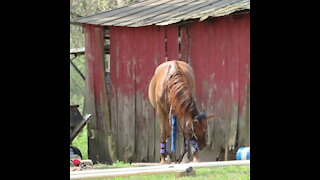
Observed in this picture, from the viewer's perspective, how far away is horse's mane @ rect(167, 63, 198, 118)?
12.2m

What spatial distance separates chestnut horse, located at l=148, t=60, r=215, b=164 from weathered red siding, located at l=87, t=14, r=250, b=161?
1.76 feet

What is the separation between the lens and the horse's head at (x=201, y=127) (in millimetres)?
11867

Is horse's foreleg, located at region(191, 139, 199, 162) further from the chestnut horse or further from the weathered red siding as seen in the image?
the weathered red siding

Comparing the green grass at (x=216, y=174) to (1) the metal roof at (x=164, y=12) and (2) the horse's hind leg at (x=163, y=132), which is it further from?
(2) the horse's hind leg at (x=163, y=132)

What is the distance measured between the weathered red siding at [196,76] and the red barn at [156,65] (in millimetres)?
18

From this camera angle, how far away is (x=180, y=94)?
40.4 ft

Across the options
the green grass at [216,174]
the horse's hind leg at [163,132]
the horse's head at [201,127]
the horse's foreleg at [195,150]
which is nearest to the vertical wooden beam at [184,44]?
the horse's hind leg at [163,132]

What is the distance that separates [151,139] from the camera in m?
14.3

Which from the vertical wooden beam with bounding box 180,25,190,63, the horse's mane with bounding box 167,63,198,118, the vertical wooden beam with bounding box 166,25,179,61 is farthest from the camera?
the vertical wooden beam with bounding box 166,25,179,61

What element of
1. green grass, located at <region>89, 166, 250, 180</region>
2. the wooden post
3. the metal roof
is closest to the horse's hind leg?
the metal roof

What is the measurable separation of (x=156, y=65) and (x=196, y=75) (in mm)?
1097

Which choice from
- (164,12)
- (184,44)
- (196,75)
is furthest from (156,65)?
(164,12)

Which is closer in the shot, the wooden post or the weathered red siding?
the weathered red siding
